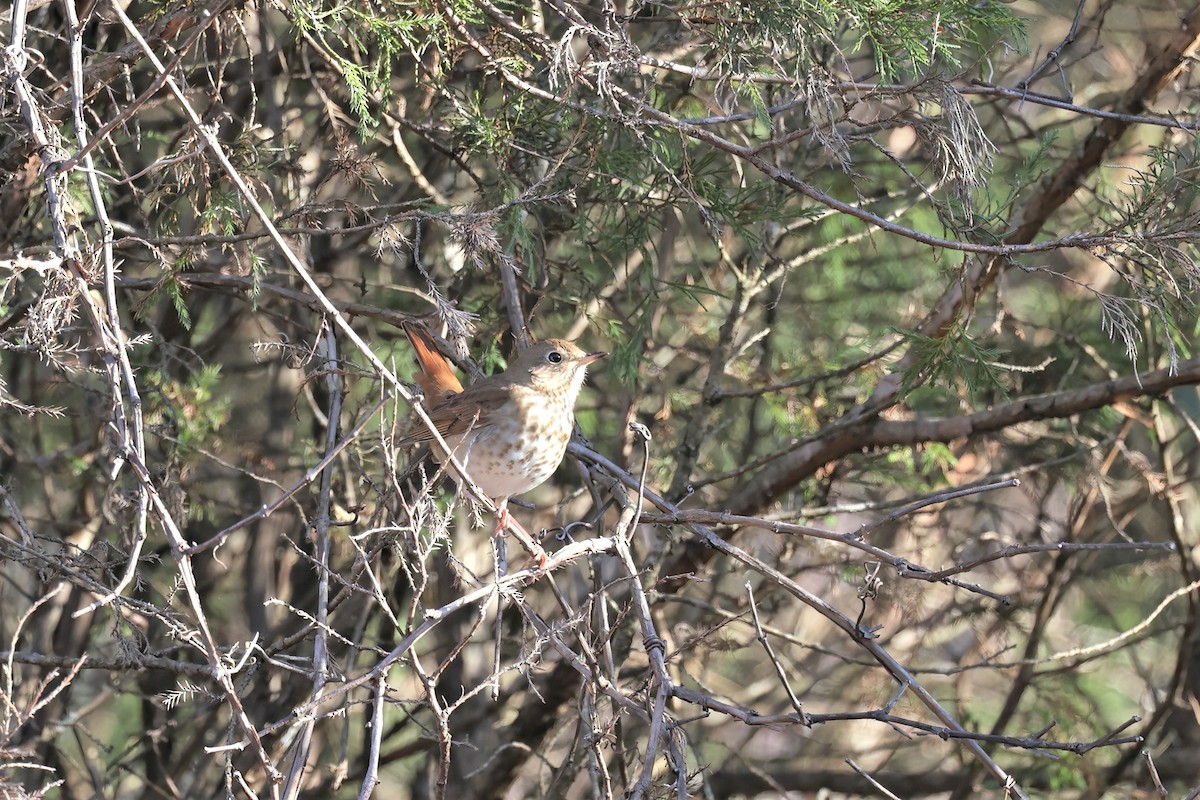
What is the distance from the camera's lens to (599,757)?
2518mm

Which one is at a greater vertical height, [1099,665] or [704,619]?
[704,619]

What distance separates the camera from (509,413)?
389 centimetres

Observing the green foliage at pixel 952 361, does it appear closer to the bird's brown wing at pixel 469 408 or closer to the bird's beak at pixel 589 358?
the bird's beak at pixel 589 358

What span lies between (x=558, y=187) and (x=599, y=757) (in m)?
1.95

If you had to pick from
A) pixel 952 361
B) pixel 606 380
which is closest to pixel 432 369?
pixel 952 361

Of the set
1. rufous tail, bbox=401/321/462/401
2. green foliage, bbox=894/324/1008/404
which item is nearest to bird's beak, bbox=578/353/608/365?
rufous tail, bbox=401/321/462/401

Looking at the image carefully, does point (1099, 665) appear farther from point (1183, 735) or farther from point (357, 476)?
point (357, 476)

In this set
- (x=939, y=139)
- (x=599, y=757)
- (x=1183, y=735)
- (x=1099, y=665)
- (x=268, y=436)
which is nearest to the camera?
(x=599, y=757)

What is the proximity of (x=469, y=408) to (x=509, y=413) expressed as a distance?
147mm

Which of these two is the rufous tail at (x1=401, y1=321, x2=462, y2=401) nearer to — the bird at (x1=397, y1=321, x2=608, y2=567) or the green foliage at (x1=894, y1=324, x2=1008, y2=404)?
the bird at (x1=397, y1=321, x2=608, y2=567)

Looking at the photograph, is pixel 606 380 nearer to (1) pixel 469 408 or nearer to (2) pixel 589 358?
(2) pixel 589 358

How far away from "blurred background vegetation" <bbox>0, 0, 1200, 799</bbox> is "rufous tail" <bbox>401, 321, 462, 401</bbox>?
0.70 ft

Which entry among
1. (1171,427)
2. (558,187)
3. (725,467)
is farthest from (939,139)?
(1171,427)

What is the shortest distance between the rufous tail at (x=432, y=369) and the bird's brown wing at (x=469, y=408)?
4.9 inches
